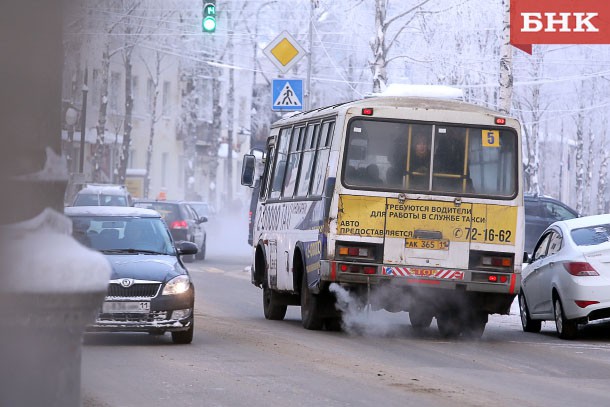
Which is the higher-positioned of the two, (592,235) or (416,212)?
(416,212)

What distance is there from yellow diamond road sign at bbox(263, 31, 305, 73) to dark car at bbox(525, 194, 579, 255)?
9.37 metres

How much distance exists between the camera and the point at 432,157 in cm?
1712

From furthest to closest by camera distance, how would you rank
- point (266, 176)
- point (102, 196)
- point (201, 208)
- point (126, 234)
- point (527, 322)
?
1. point (201, 208)
2. point (102, 196)
3. point (266, 176)
4. point (527, 322)
5. point (126, 234)

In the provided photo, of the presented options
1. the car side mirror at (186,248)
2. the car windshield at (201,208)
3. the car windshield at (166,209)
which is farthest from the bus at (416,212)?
the car windshield at (201,208)

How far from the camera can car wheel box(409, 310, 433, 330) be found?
60.4ft

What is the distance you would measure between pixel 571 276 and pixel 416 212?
2027mm

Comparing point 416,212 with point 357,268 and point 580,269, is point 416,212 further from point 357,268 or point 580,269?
point 580,269

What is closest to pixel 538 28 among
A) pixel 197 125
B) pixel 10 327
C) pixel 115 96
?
pixel 10 327

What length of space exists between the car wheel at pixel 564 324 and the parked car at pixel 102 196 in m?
20.9

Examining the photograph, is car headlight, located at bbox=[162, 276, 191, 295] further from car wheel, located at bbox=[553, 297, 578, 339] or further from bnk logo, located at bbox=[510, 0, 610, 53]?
bnk logo, located at bbox=[510, 0, 610, 53]

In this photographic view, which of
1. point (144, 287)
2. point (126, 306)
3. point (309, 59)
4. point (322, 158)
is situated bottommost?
point (126, 306)

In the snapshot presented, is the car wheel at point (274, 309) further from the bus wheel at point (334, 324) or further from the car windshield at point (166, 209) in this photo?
the car windshield at point (166, 209)

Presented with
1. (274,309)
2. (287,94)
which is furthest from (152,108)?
(274,309)

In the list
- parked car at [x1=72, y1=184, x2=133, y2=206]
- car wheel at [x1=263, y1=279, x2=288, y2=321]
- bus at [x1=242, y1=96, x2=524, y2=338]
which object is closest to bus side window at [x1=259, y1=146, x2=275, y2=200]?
car wheel at [x1=263, y1=279, x2=288, y2=321]
